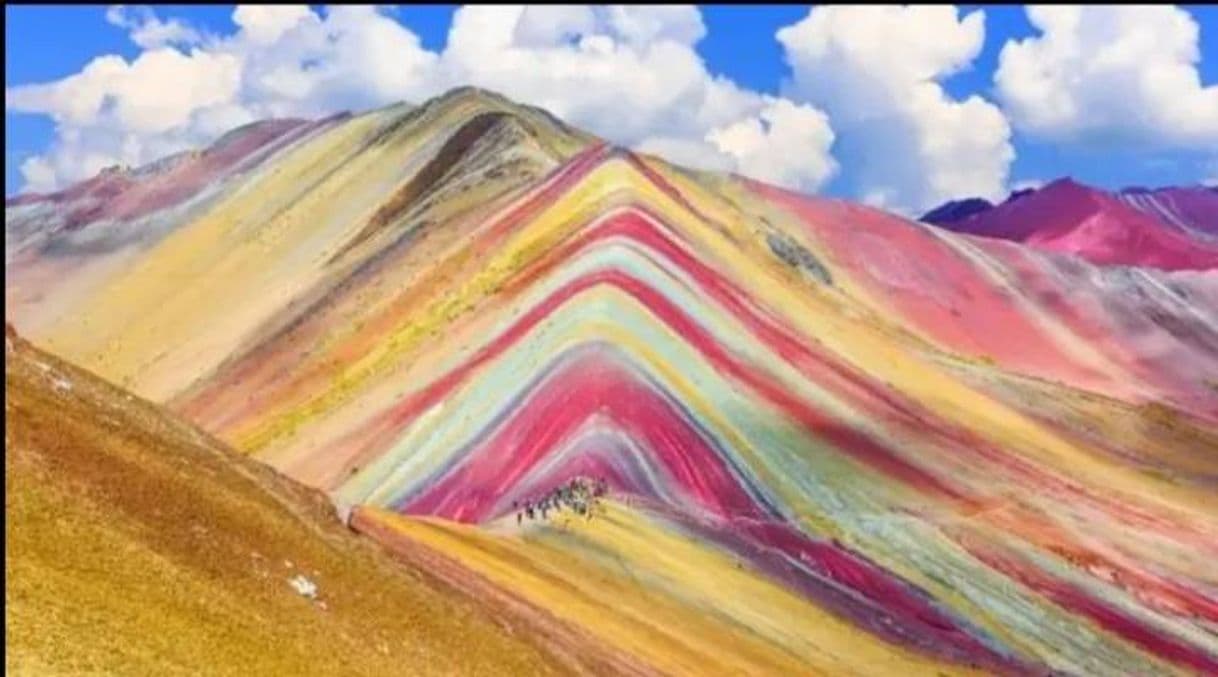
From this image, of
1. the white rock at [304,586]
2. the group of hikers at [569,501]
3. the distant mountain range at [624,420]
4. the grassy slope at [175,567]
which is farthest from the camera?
the group of hikers at [569,501]

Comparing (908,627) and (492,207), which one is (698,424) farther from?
(492,207)

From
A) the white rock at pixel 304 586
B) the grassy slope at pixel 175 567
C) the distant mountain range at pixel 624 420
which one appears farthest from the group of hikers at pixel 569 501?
the white rock at pixel 304 586

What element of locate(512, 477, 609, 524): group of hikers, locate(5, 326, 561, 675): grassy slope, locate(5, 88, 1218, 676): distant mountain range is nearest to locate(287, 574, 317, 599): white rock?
locate(5, 326, 561, 675): grassy slope

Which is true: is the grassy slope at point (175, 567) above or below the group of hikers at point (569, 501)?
below

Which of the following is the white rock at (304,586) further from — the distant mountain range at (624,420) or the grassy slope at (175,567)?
the distant mountain range at (624,420)

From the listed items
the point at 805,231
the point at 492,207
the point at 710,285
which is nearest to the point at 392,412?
the point at 710,285

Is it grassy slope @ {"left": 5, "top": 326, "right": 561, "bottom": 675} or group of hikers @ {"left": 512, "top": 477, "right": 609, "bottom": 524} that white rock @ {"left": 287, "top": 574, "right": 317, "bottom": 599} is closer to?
grassy slope @ {"left": 5, "top": 326, "right": 561, "bottom": 675}
